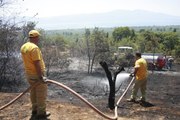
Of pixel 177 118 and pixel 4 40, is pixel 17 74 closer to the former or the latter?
pixel 4 40

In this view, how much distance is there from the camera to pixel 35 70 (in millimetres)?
6824

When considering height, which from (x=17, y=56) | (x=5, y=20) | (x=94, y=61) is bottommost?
(x=94, y=61)

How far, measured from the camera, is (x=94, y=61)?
30484 millimetres

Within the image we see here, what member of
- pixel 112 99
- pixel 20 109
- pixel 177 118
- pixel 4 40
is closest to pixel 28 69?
pixel 20 109

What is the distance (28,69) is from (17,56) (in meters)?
10.9

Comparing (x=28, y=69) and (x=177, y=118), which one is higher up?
(x=28, y=69)

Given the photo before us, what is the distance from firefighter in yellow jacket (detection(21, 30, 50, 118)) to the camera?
652 centimetres

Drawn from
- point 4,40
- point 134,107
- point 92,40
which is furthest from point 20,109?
point 92,40

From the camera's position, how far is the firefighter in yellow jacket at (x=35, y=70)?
652 centimetres

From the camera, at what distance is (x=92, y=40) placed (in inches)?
1153

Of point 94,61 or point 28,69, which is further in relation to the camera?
point 94,61

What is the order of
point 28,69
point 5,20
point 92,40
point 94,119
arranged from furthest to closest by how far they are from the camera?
point 92,40, point 5,20, point 94,119, point 28,69

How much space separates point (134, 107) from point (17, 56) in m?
8.93

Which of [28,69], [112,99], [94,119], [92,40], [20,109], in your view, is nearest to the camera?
[28,69]
